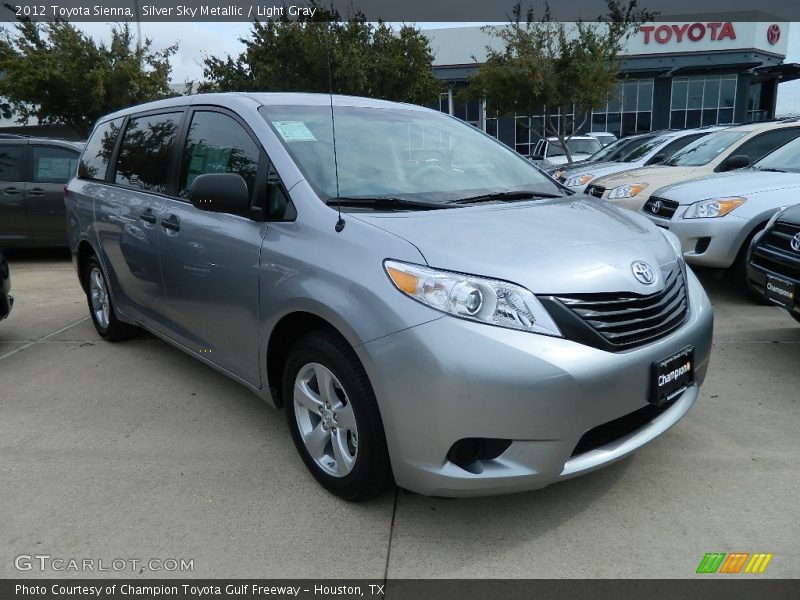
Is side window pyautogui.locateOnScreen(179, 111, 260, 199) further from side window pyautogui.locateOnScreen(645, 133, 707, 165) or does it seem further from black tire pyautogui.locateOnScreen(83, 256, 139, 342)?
side window pyautogui.locateOnScreen(645, 133, 707, 165)

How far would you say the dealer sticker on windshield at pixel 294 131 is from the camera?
3066mm

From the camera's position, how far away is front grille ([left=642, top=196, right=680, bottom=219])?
6.12 metres

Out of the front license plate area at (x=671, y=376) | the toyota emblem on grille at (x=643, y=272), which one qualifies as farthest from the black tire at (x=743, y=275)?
the toyota emblem on grille at (x=643, y=272)

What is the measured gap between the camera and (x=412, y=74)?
20.7 meters

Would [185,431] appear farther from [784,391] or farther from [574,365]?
[784,391]

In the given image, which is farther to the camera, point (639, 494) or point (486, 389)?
point (639, 494)

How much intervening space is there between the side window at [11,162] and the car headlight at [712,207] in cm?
819

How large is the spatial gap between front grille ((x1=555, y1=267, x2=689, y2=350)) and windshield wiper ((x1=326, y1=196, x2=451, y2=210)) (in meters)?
0.83

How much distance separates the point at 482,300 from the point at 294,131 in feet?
4.70

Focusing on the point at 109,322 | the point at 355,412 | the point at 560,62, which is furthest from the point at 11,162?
the point at 560,62

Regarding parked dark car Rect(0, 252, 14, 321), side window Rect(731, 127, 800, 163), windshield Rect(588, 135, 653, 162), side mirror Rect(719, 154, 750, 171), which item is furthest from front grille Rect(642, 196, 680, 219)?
windshield Rect(588, 135, 653, 162)

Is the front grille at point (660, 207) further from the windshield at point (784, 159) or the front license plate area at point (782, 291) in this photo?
the front license plate area at point (782, 291)

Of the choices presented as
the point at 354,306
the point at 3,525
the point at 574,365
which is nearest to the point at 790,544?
the point at 574,365
